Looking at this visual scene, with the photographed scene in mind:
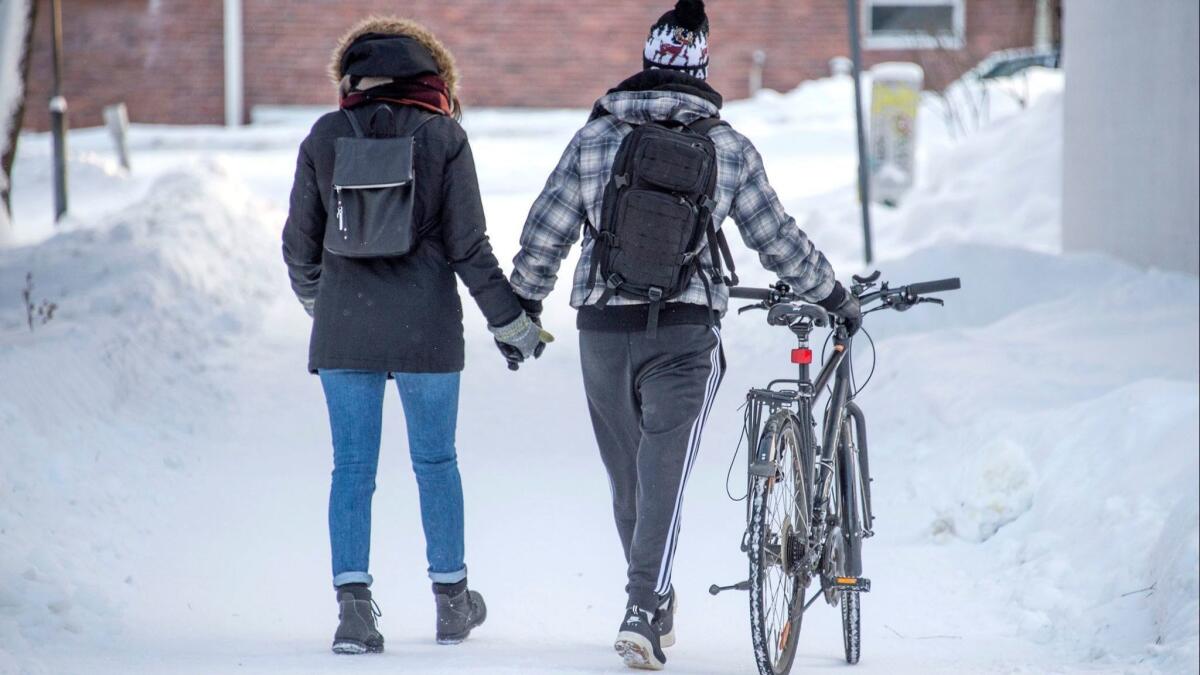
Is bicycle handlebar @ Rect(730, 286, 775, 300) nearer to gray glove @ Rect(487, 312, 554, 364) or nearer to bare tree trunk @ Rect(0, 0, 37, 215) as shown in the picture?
gray glove @ Rect(487, 312, 554, 364)

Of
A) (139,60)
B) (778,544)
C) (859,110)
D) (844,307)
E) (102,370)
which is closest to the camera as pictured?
(778,544)

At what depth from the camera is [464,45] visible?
25078 millimetres

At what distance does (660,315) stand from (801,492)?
0.67m

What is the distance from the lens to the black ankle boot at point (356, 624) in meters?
4.58

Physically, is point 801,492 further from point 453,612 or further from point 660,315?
point 453,612

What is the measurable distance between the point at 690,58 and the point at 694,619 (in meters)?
2.17

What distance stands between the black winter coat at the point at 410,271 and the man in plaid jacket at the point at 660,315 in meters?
0.19

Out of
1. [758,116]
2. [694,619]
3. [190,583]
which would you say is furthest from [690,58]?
[758,116]

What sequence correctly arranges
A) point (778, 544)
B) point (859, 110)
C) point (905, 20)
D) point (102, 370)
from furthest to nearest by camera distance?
point (905, 20) < point (859, 110) < point (102, 370) < point (778, 544)

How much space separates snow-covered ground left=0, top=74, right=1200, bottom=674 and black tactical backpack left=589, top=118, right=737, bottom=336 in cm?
109

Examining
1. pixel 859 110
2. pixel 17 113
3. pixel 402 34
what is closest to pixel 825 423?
pixel 402 34

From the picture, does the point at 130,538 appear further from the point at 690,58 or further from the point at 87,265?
the point at 87,265

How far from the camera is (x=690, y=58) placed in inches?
177

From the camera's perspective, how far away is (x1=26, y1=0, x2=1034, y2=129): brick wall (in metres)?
25.0
